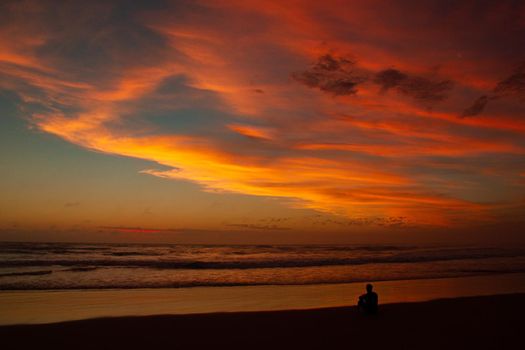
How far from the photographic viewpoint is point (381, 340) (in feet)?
33.2

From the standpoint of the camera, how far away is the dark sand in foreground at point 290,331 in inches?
384

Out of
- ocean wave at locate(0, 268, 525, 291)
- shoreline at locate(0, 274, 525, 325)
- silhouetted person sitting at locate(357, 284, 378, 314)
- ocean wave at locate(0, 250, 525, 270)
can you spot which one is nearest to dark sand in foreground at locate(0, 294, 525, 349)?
silhouetted person sitting at locate(357, 284, 378, 314)

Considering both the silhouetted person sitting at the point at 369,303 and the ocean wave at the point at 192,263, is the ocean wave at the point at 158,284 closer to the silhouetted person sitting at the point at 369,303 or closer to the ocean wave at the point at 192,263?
the silhouetted person sitting at the point at 369,303

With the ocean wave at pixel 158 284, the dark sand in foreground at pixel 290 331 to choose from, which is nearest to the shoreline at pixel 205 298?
the ocean wave at pixel 158 284

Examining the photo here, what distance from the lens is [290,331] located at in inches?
432

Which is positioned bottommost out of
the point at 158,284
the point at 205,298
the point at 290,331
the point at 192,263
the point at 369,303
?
the point at 192,263

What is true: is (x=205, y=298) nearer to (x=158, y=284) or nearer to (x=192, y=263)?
(x=158, y=284)

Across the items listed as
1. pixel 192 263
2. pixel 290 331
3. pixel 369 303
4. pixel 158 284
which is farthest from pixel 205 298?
pixel 192 263

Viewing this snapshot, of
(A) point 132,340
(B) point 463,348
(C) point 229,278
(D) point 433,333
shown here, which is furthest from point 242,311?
(C) point 229,278

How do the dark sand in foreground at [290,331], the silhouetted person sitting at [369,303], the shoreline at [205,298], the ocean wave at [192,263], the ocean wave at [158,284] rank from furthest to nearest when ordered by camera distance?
1. the ocean wave at [192,263]
2. the ocean wave at [158,284]
3. the shoreline at [205,298]
4. the silhouetted person sitting at [369,303]
5. the dark sand in foreground at [290,331]

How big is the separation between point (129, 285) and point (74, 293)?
3.72m

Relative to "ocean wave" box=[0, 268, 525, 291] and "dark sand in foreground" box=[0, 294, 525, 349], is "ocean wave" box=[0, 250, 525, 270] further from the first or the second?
"dark sand in foreground" box=[0, 294, 525, 349]

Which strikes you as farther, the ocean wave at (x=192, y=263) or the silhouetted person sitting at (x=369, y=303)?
the ocean wave at (x=192, y=263)

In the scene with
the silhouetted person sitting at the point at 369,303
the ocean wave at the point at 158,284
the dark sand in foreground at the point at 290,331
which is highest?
the silhouetted person sitting at the point at 369,303
